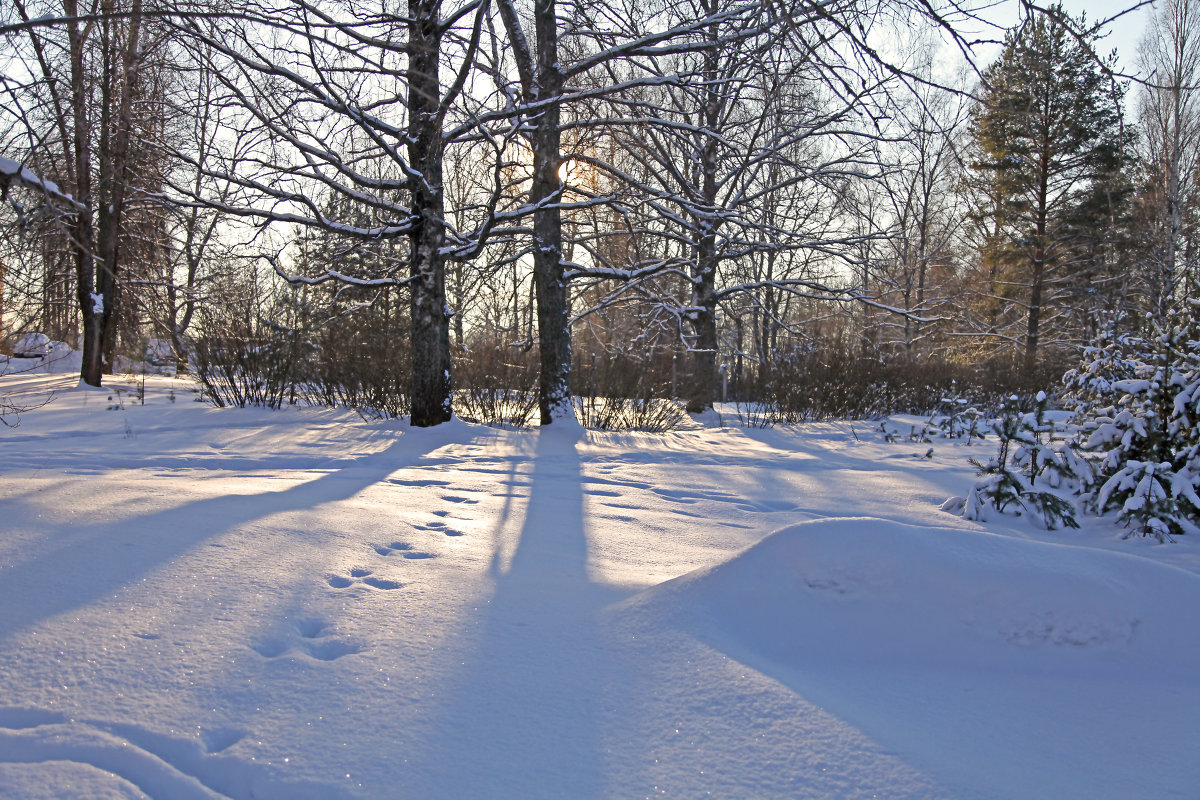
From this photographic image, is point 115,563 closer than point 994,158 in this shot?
Yes

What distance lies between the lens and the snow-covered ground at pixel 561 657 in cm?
138

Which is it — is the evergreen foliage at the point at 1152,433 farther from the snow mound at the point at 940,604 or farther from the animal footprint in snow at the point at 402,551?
the animal footprint in snow at the point at 402,551

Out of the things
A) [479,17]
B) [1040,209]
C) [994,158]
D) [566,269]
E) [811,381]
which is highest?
[994,158]

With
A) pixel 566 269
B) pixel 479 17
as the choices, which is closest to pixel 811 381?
pixel 566 269

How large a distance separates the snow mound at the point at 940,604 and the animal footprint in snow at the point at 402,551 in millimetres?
1063

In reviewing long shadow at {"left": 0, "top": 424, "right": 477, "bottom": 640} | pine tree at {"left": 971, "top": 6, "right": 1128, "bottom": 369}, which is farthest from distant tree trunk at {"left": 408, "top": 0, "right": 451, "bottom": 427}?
pine tree at {"left": 971, "top": 6, "right": 1128, "bottom": 369}

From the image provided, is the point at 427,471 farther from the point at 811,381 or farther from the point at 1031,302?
the point at 1031,302

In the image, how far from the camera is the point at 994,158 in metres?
19.0

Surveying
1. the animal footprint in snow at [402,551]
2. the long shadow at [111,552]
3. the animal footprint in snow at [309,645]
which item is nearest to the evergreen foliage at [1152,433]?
the animal footprint in snow at [402,551]

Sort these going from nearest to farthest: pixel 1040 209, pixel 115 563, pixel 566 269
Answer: pixel 115 563
pixel 566 269
pixel 1040 209

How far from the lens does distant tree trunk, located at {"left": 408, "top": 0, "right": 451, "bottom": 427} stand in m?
7.12

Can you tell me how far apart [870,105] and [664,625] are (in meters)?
3.22

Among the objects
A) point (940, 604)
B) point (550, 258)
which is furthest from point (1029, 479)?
point (550, 258)

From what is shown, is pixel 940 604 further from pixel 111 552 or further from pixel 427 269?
pixel 427 269
